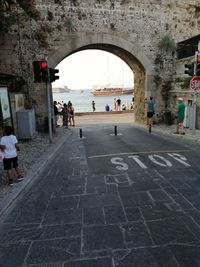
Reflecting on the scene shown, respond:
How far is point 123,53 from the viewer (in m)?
16.2

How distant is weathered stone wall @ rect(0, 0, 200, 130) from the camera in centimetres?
1353

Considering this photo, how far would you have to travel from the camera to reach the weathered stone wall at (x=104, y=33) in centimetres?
1353

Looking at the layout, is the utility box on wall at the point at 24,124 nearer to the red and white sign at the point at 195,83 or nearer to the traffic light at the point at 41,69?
the traffic light at the point at 41,69

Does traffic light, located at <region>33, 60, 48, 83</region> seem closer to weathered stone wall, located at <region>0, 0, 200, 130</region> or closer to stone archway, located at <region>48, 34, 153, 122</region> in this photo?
weathered stone wall, located at <region>0, 0, 200, 130</region>

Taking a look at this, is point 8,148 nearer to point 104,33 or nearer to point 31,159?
point 31,159

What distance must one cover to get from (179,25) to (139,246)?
1605 cm

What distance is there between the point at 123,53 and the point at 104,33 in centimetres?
223

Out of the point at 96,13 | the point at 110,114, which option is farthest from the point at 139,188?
the point at 110,114

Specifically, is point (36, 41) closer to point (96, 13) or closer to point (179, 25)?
point (96, 13)

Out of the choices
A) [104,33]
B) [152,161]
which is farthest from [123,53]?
[152,161]

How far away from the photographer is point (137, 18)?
15078 millimetres

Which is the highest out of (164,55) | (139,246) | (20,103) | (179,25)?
(179,25)

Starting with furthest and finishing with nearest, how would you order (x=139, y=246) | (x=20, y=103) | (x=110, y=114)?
1. (x=110, y=114)
2. (x=20, y=103)
3. (x=139, y=246)

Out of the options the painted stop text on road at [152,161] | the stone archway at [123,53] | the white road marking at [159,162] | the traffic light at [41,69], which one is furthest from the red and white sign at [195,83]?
the traffic light at [41,69]
